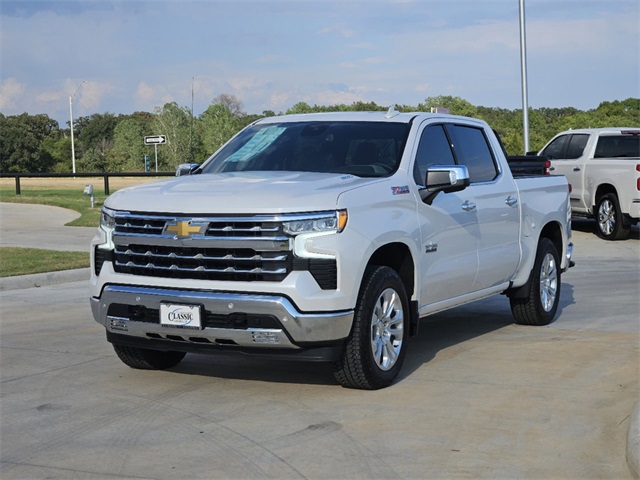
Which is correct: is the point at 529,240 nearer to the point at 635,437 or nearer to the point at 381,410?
the point at 381,410

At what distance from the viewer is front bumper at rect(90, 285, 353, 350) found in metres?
6.43

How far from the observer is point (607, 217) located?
19.0m

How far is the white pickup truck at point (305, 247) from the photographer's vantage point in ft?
21.4

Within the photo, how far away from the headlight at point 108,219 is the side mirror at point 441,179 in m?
2.30

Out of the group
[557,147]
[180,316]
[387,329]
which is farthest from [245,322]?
[557,147]

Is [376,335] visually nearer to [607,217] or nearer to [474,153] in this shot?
[474,153]

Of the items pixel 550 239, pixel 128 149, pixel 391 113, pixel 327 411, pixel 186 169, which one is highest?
pixel 128 149

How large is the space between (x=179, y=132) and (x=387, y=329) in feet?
201

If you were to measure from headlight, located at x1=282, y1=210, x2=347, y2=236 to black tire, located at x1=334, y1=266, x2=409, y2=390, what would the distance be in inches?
20.2

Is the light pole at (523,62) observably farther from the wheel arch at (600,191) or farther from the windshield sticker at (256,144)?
the windshield sticker at (256,144)

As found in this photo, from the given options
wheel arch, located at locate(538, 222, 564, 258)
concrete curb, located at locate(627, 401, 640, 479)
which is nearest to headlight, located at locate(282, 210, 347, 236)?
concrete curb, located at locate(627, 401, 640, 479)

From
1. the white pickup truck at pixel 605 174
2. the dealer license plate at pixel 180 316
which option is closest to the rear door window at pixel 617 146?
the white pickup truck at pixel 605 174

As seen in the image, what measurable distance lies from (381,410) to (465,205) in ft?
7.91

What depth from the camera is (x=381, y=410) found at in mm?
6500
